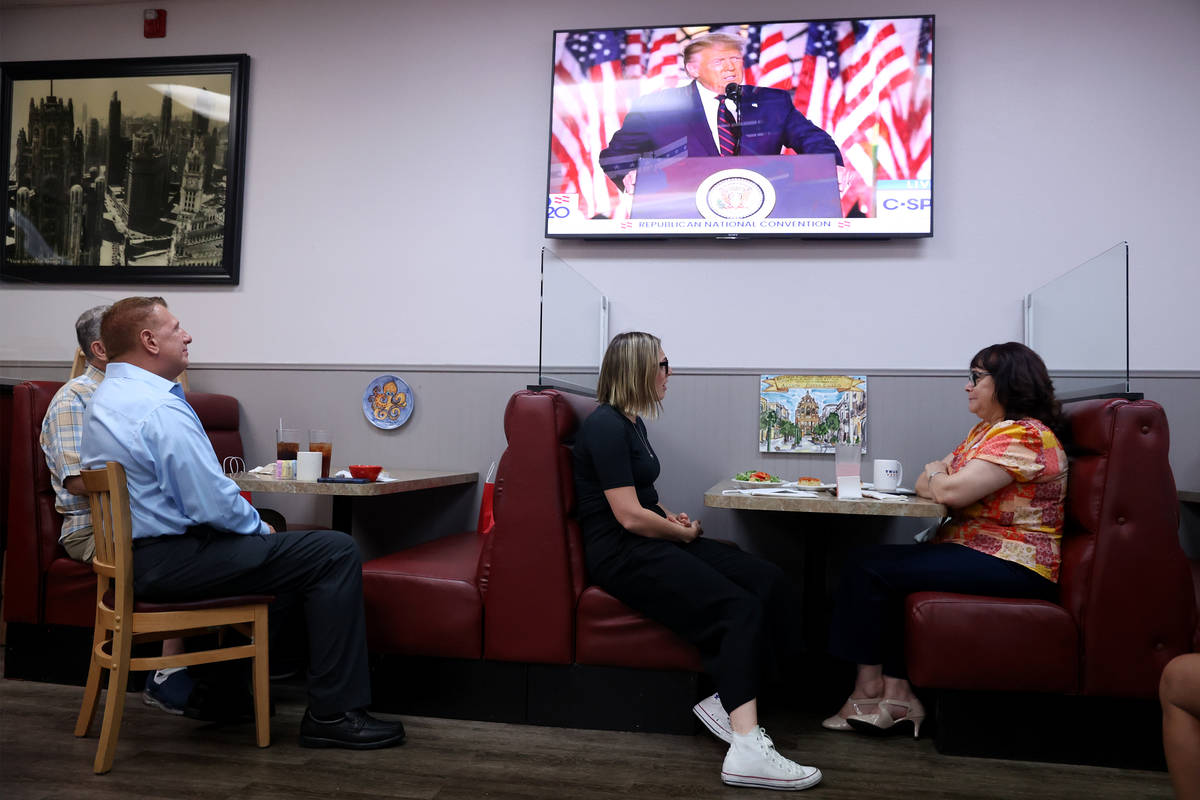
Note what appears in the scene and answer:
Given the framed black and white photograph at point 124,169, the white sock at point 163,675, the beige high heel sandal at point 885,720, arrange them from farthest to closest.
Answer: the framed black and white photograph at point 124,169
the white sock at point 163,675
the beige high heel sandal at point 885,720

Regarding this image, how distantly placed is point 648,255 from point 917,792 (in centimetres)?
242

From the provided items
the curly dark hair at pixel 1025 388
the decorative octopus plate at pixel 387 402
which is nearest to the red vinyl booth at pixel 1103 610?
the curly dark hair at pixel 1025 388

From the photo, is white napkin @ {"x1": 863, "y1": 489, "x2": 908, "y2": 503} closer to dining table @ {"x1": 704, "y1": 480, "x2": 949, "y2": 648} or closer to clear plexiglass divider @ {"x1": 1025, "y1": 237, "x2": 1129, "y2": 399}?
dining table @ {"x1": 704, "y1": 480, "x2": 949, "y2": 648}

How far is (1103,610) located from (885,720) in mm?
689

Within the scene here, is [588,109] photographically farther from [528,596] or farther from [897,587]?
[897,587]

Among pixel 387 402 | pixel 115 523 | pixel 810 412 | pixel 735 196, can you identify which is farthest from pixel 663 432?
pixel 115 523

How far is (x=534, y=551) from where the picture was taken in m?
2.67

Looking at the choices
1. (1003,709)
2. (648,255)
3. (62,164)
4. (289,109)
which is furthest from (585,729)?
(62,164)

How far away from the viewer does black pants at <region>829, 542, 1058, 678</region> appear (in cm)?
251

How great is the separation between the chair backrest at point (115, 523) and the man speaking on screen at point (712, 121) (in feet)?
7.91

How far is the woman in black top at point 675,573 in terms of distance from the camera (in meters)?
2.30

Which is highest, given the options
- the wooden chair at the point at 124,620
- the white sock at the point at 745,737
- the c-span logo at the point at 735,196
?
the c-span logo at the point at 735,196

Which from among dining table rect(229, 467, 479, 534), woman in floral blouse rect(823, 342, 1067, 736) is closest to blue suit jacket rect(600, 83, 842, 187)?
woman in floral blouse rect(823, 342, 1067, 736)

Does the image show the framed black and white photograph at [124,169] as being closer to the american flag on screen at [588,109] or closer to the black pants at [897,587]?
the american flag on screen at [588,109]
